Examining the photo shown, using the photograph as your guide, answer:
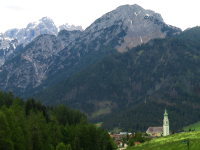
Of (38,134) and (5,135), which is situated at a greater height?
(5,135)

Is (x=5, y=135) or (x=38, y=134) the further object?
(x=38, y=134)

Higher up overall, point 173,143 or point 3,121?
point 3,121

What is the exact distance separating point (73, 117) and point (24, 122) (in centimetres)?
8064

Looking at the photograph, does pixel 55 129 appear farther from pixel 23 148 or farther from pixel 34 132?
pixel 23 148

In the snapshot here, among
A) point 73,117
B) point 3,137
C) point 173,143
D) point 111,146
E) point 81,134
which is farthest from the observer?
point 73,117

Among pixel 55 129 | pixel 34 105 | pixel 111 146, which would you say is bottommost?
pixel 111 146

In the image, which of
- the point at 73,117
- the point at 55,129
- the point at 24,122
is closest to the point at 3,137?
the point at 24,122

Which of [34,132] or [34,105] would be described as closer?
[34,132]

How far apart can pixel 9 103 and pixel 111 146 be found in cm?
5464

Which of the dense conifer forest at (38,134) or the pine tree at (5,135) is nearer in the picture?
the pine tree at (5,135)

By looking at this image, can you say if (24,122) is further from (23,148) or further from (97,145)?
(97,145)

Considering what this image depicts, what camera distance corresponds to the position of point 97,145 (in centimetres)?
12175

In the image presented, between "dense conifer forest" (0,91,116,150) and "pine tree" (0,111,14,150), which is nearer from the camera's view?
"pine tree" (0,111,14,150)

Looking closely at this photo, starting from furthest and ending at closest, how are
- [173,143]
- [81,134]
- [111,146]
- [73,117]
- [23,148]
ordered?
1. [73,117]
2. [111,146]
3. [81,134]
4. [173,143]
5. [23,148]
